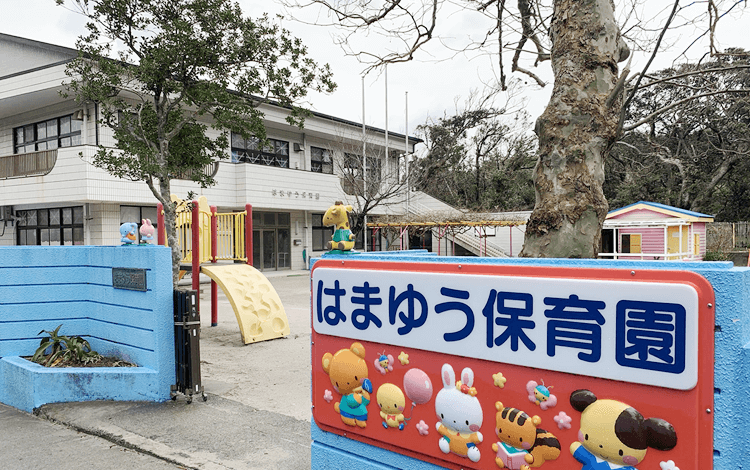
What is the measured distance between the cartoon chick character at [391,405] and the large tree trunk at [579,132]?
171 cm

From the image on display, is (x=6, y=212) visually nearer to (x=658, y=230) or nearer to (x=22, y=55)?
(x=22, y=55)

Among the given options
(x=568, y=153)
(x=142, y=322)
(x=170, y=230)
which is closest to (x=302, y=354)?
(x=142, y=322)

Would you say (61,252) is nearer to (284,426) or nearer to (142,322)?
(142,322)

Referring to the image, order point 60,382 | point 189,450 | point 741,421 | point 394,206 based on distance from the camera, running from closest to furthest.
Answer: point 741,421 → point 189,450 → point 60,382 → point 394,206

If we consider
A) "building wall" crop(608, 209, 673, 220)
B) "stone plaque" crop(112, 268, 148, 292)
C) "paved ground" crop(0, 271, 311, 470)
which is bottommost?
"paved ground" crop(0, 271, 311, 470)

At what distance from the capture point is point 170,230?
11.8 meters

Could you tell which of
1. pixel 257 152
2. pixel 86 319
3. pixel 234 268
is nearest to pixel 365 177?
pixel 257 152

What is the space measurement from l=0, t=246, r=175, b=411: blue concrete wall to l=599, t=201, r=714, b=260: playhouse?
17.7 m

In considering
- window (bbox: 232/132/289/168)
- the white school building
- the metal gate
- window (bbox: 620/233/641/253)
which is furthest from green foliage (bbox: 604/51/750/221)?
the metal gate

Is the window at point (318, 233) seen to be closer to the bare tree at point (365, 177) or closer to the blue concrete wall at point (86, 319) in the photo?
the bare tree at point (365, 177)

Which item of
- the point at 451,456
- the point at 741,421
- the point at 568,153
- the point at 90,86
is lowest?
the point at 451,456

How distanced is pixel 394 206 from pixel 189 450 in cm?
2737

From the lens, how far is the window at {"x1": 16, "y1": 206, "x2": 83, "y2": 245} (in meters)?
20.6

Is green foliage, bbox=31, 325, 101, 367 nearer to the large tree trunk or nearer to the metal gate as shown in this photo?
the metal gate
